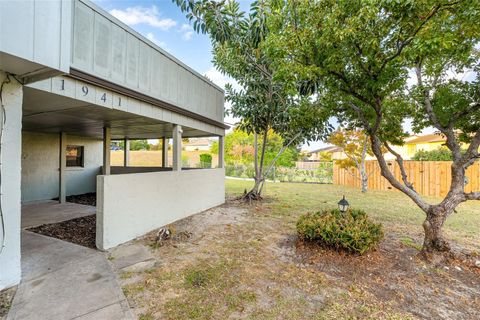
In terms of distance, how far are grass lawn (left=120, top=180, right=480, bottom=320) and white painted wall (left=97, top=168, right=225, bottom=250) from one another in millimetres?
488

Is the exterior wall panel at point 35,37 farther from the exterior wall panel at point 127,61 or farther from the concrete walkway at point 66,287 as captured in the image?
the concrete walkway at point 66,287

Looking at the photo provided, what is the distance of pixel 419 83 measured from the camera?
468 centimetres

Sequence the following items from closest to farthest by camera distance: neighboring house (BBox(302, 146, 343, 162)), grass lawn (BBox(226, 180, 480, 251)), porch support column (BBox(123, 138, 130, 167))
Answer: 1. grass lawn (BBox(226, 180, 480, 251))
2. porch support column (BBox(123, 138, 130, 167))
3. neighboring house (BBox(302, 146, 343, 162))

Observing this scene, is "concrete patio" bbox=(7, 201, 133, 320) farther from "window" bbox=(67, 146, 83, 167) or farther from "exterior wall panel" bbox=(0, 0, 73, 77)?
"window" bbox=(67, 146, 83, 167)

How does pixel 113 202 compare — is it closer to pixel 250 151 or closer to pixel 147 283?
pixel 147 283

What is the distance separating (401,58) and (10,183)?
5.80m

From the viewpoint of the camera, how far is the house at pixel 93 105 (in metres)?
2.52

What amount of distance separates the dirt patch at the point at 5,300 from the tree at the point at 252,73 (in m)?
6.12

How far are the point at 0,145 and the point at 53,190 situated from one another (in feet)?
23.2

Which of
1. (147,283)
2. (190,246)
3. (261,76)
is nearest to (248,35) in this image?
(261,76)

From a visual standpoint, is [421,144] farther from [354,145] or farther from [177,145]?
[177,145]

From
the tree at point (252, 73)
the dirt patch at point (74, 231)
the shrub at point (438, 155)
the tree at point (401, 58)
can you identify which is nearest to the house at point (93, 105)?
the dirt patch at point (74, 231)

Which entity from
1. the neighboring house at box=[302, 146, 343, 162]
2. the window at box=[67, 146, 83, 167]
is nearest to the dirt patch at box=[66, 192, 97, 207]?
the window at box=[67, 146, 83, 167]

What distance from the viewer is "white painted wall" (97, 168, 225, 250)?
4277 mm
